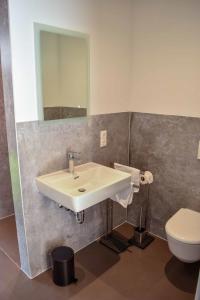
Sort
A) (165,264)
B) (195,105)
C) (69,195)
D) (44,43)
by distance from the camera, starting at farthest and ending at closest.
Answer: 1. (165,264)
2. (195,105)
3. (44,43)
4. (69,195)

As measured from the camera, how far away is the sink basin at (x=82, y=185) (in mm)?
1615

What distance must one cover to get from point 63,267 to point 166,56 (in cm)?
200

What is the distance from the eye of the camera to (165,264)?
2.16 metres

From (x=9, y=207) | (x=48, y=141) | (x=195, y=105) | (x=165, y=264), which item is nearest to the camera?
(x=48, y=141)

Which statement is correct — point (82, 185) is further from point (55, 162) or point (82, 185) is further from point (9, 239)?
point (9, 239)

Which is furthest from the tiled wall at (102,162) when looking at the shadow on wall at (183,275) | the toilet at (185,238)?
the shadow on wall at (183,275)

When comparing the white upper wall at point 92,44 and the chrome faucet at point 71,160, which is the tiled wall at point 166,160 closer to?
the white upper wall at point 92,44

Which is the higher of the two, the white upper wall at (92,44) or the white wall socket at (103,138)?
the white upper wall at (92,44)

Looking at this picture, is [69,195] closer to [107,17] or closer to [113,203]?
[113,203]

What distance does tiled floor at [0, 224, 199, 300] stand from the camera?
1840 mm

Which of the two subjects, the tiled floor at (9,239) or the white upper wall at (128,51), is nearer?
the white upper wall at (128,51)

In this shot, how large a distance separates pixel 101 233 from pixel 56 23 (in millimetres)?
2026

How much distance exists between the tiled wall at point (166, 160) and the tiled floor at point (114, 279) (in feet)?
1.46

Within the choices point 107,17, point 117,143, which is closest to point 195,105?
point 117,143
